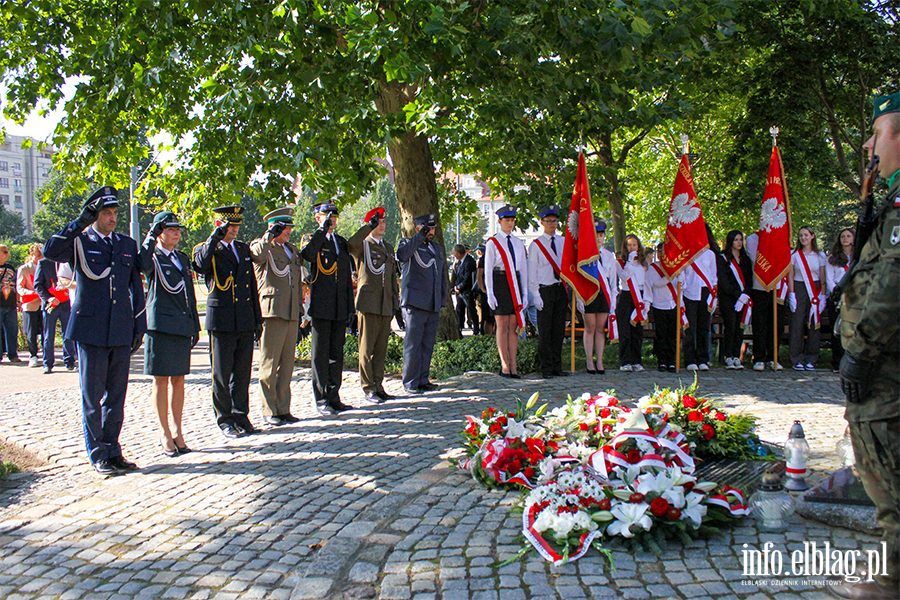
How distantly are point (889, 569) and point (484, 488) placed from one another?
2.49 meters

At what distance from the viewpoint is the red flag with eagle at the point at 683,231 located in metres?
10.1

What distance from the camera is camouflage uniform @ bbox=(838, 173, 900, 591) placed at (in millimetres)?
2822

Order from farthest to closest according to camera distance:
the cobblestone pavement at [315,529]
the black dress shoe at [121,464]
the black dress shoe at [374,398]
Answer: the black dress shoe at [374,398], the black dress shoe at [121,464], the cobblestone pavement at [315,529]

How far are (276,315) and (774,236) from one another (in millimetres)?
7116

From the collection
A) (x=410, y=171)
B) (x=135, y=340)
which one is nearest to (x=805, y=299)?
(x=410, y=171)

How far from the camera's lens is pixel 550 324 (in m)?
9.96

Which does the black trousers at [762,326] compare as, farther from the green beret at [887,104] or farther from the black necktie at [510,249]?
the green beret at [887,104]

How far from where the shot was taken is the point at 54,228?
60094mm

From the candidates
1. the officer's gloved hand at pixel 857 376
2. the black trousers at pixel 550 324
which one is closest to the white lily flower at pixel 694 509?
the officer's gloved hand at pixel 857 376

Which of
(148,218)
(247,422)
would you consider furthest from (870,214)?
(148,218)

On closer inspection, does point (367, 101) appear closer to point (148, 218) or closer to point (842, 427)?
point (842, 427)

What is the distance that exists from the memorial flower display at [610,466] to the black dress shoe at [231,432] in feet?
8.16

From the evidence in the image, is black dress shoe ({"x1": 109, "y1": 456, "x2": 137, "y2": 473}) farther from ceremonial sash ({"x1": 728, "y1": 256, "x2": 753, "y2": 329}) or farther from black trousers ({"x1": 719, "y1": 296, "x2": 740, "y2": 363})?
ceremonial sash ({"x1": 728, "y1": 256, "x2": 753, "y2": 329})

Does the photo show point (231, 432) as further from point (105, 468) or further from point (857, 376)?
point (857, 376)
